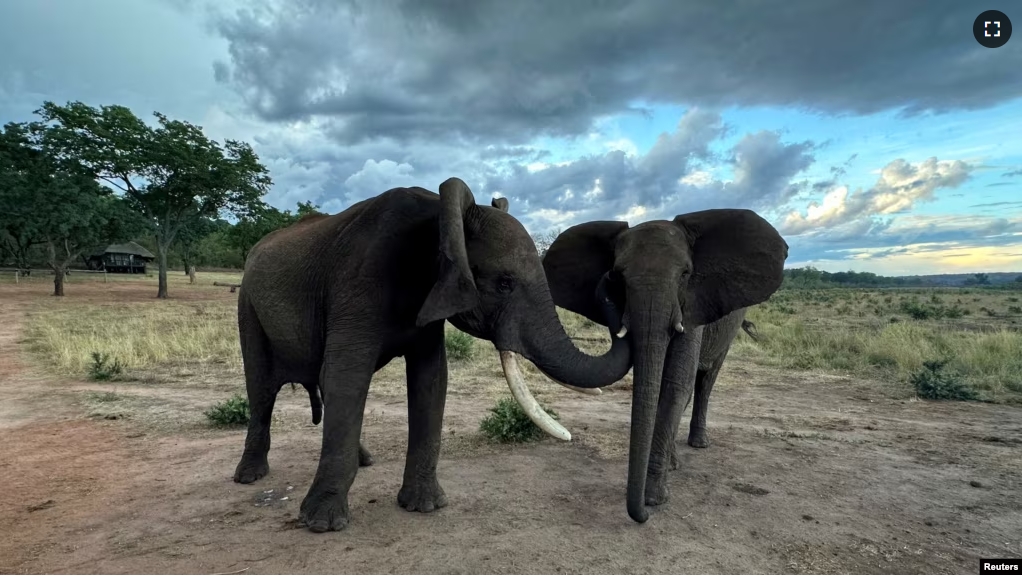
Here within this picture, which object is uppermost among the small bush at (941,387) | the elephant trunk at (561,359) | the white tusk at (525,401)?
the elephant trunk at (561,359)

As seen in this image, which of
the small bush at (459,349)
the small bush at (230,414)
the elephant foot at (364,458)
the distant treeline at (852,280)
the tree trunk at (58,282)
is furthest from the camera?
the distant treeline at (852,280)

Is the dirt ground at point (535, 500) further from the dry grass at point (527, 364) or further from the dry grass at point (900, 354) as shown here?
the dry grass at point (900, 354)

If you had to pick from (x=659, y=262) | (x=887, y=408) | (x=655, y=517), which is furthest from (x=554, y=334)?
(x=887, y=408)

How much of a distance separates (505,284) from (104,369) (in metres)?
11.4

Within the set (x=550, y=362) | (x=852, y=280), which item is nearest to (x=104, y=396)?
(x=550, y=362)

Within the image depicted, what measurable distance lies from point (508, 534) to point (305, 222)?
12.0 feet

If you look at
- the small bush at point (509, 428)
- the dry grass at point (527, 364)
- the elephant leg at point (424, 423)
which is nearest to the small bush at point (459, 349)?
the dry grass at point (527, 364)

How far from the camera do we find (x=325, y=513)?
4527mm

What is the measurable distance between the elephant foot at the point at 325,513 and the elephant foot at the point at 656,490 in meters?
2.58

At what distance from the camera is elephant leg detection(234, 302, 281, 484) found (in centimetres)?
570

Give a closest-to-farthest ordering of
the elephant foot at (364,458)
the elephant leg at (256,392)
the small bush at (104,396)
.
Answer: the elephant leg at (256,392), the elephant foot at (364,458), the small bush at (104,396)

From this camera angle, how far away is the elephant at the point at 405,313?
163 inches

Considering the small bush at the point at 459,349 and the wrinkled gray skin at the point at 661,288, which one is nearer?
the wrinkled gray skin at the point at 661,288

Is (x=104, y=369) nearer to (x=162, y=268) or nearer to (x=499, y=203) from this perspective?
(x=499, y=203)
